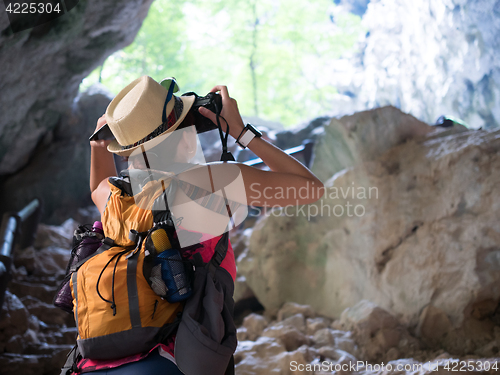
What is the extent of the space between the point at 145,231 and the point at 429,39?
4847 mm

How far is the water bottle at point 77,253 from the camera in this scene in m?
1.08

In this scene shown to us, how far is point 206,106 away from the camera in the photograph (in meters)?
1.15

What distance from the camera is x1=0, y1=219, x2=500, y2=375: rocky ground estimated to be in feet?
5.87

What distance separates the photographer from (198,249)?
104 cm

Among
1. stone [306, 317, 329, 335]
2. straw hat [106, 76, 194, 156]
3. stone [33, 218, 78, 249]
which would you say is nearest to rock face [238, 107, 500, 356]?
stone [306, 317, 329, 335]

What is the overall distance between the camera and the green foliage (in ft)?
37.9

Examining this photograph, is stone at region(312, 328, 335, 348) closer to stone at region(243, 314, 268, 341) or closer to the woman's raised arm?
stone at region(243, 314, 268, 341)

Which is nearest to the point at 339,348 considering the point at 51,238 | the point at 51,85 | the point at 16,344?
the point at 16,344

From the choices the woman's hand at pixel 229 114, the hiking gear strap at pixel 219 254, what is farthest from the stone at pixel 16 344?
the woman's hand at pixel 229 114

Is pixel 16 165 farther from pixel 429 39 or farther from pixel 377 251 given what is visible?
pixel 429 39

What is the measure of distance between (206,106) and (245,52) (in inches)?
546

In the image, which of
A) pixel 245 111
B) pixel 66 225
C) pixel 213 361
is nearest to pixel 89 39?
pixel 66 225

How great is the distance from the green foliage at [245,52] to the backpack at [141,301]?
38.9 feet

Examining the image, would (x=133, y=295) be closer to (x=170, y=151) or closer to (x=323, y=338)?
(x=170, y=151)
